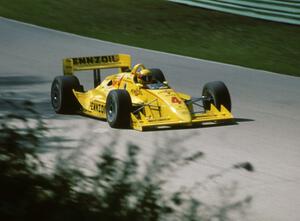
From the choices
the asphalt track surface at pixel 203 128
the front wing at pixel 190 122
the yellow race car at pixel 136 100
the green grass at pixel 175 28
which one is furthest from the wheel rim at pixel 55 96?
the green grass at pixel 175 28

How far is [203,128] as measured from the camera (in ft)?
42.0

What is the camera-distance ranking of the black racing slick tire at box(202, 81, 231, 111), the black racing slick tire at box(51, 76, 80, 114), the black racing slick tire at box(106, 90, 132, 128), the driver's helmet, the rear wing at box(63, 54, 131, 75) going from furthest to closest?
the rear wing at box(63, 54, 131, 75) < the black racing slick tire at box(51, 76, 80, 114) < the black racing slick tire at box(202, 81, 231, 111) < the driver's helmet < the black racing slick tire at box(106, 90, 132, 128)

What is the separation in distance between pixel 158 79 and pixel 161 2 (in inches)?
597

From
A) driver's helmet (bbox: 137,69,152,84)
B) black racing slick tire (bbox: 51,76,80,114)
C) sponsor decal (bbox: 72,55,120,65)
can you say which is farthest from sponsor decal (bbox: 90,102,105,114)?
sponsor decal (bbox: 72,55,120,65)

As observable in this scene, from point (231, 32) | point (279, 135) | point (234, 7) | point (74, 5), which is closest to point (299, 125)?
point (279, 135)

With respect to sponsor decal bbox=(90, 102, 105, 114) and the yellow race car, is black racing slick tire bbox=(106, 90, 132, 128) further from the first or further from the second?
sponsor decal bbox=(90, 102, 105, 114)

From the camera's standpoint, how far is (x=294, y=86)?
58.6ft

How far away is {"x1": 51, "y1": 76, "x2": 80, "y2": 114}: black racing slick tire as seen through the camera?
13562 mm

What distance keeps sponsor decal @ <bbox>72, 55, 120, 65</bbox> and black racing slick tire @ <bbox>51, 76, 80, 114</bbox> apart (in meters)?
0.58

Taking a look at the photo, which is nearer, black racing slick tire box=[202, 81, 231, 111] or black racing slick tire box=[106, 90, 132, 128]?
black racing slick tire box=[106, 90, 132, 128]

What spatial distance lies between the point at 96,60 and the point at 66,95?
103cm

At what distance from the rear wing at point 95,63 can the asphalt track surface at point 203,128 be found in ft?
2.39

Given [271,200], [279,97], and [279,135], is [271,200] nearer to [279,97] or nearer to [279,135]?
[279,135]

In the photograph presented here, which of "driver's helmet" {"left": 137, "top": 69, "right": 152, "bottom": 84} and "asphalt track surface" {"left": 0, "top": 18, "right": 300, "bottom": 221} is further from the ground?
"driver's helmet" {"left": 137, "top": 69, "right": 152, "bottom": 84}
